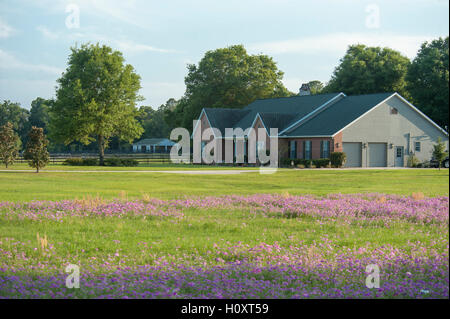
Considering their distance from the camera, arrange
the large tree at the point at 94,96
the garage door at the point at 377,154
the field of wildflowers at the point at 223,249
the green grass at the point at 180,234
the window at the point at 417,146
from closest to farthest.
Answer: the field of wildflowers at the point at 223,249
the green grass at the point at 180,234
the garage door at the point at 377,154
the window at the point at 417,146
the large tree at the point at 94,96

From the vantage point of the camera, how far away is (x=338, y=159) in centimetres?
4962

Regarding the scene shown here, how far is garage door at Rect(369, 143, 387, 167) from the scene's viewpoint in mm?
53469

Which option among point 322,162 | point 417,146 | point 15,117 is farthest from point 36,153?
point 15,117

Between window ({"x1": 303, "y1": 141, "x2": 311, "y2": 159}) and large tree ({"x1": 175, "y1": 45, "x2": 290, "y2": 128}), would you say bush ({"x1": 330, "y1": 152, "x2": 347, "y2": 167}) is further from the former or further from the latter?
large tree ({"x1": 175, "y1": 45, "x2": 290, "y2": 128})

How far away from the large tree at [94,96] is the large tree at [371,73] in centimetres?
2714

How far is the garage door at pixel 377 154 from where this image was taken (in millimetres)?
53469

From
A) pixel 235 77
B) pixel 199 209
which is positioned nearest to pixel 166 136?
pixel 235 77

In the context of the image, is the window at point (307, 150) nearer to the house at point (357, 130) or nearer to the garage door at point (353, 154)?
the house at point (357, 130)

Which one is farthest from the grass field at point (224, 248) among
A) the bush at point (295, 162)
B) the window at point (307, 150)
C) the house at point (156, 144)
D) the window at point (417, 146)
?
the house at point (156, 144)

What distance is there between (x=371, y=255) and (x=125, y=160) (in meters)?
51.6

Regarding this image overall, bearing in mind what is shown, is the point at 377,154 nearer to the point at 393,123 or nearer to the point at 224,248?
the point at 393,123

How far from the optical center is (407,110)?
55.4m

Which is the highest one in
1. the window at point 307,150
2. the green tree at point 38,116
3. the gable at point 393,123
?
the green tree at point 38,116
